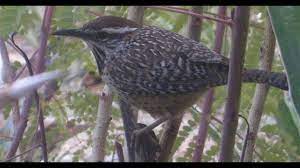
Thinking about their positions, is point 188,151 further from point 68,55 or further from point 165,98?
point 68,55

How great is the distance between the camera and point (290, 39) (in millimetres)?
913

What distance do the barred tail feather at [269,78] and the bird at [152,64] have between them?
0.20 m

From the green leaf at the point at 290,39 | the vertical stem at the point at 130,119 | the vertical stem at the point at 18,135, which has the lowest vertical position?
the vertical stem at the point at 18,135

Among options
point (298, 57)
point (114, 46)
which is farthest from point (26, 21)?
point (298, 57)

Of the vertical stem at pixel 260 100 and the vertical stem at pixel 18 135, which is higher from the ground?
the vertical stem at pixel 260 100

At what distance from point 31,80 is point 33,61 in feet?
4.44

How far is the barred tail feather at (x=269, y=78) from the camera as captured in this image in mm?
1446

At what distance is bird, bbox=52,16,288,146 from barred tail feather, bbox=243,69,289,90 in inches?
8.0

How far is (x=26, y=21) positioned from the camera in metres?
1.89

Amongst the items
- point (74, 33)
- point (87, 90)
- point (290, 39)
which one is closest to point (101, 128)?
point (74, 33)

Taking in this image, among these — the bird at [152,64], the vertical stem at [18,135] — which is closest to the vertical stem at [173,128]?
the bird at [152,64]

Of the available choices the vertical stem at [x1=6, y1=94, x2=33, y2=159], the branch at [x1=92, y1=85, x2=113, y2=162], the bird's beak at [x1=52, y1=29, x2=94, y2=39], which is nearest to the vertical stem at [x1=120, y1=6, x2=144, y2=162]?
the branch at [x1=92, y1=85, x2=113, y2=162]

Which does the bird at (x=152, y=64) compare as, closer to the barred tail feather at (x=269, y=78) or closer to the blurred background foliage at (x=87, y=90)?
the blurred background foliage at (x=87, y=90)

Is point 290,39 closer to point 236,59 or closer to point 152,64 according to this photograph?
point 236,59
